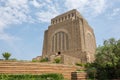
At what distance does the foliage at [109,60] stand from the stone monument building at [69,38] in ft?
47.4

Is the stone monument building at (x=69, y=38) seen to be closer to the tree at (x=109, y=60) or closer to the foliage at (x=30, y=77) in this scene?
the tree at (x=109, y=60)

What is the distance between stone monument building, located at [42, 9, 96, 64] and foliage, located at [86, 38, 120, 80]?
47.4 feet

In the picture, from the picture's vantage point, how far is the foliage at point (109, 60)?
2344 centimetres

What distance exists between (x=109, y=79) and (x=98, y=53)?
151 inches

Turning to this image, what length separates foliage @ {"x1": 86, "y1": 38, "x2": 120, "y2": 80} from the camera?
23.4m

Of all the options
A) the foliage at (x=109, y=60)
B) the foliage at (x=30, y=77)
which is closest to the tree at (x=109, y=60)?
the foliage at (x=109, y=60)

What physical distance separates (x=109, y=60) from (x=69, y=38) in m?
23.0

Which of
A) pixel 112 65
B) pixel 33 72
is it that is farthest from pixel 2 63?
pixel 112 65

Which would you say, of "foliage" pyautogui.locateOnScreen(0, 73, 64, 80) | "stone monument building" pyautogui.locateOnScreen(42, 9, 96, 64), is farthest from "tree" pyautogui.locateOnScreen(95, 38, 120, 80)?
"stone monument building" pyautogui.locateOnScreen(42, 9, 96, 64)

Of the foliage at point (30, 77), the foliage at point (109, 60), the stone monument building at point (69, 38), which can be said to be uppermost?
the stone monument building at point (69, 38)

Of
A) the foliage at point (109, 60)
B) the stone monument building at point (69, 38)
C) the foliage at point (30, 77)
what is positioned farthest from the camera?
the stone monument building at point (69, 38)

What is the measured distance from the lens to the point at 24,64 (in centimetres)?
1898

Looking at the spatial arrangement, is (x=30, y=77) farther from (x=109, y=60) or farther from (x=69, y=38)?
(x=69, y=38)

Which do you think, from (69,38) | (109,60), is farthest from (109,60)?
(69,38)
